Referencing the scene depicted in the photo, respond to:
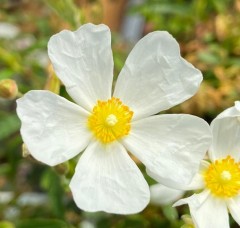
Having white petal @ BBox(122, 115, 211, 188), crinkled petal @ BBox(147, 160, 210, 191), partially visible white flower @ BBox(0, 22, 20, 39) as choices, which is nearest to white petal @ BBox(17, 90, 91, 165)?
white petal @ BBox(122, 115, 211, 188)

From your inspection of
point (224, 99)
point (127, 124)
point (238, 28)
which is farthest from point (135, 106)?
point (238, 28)

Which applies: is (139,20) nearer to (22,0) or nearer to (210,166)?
(22,0)

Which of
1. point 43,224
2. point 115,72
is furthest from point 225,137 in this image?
point 115,72

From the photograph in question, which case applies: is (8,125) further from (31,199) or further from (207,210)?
(207,210)

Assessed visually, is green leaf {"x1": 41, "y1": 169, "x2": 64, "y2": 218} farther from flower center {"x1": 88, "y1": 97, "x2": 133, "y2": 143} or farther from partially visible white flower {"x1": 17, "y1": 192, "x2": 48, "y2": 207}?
flower center {"x1": 88, "y1": 97, "x2": 133, "y2": 143}

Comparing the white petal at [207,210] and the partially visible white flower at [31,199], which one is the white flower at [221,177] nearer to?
the white petal at [207,210]

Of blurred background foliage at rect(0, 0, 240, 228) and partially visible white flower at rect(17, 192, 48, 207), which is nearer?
blurred background foliage at rect(0, 0, 240, 228)
